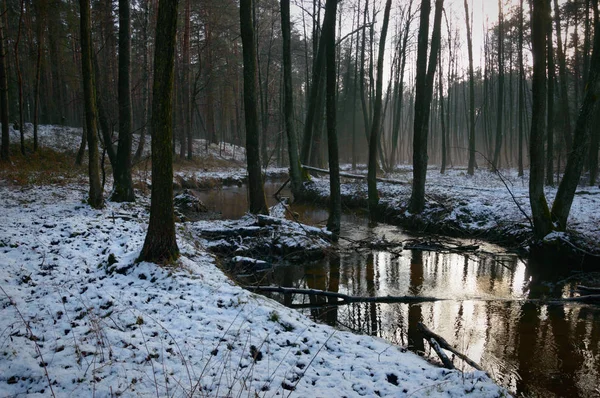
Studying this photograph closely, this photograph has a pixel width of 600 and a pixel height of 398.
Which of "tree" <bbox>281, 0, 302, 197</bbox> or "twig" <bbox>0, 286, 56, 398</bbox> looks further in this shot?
"tree" <bbox>281, 0, 302, 197</bbox>

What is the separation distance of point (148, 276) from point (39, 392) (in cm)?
285

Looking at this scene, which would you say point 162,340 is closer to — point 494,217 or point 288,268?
point 288,268

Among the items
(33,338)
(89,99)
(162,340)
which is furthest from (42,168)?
(162,340)

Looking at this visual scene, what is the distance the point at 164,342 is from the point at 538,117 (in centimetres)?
1064

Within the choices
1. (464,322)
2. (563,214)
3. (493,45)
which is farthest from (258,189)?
(493,45)

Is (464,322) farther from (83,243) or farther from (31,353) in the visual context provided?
(83,243)

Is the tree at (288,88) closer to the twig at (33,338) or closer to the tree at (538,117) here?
the tree at (538,117)

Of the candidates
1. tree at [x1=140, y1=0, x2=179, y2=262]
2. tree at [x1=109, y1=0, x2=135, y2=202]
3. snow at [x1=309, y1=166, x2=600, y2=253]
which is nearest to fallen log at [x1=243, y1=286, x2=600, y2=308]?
tree at [x1=140, y1=0, x2=179, y2=262]

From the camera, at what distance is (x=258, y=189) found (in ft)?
36.8

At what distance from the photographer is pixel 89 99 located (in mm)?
10039

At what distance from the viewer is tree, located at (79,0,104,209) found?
9.41 meters

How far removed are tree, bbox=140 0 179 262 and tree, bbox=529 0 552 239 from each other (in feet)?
30.3

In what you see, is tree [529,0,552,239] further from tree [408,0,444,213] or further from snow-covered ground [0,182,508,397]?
snow-covered ground [0,182,508,397]

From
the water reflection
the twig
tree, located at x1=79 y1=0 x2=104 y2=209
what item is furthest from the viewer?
tree, located at x1=79 y1=0 x2=104 y2=209
